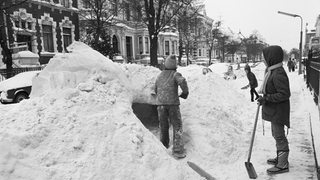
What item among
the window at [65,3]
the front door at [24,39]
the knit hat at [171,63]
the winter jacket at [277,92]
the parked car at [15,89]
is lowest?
the parked car at [15,89]

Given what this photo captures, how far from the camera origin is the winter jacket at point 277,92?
14.6ft

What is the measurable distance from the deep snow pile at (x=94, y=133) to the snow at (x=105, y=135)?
0.01 metres

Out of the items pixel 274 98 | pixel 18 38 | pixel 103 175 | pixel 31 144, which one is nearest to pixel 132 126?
pixel 103 175

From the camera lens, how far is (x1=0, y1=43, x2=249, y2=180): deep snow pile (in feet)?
11.9

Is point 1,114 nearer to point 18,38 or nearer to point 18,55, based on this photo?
point 18,55

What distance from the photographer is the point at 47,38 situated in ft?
99.8

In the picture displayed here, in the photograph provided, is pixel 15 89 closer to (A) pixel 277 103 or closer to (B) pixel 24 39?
(A) pixel 277 103

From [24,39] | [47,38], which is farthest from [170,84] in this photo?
[47,38]

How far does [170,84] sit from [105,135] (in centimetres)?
160

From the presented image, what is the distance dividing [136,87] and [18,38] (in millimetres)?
25150

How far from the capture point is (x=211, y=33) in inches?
2317

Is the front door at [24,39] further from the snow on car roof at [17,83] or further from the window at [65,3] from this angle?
the snow on car roof at [17,83]

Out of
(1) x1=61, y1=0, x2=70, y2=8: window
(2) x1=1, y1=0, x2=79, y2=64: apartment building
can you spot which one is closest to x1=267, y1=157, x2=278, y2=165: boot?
(2) x1=1, y1=0, x2=79, y2=64: apartment building

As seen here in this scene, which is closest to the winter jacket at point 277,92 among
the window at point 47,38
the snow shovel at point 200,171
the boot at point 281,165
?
the boot at point 281,165
